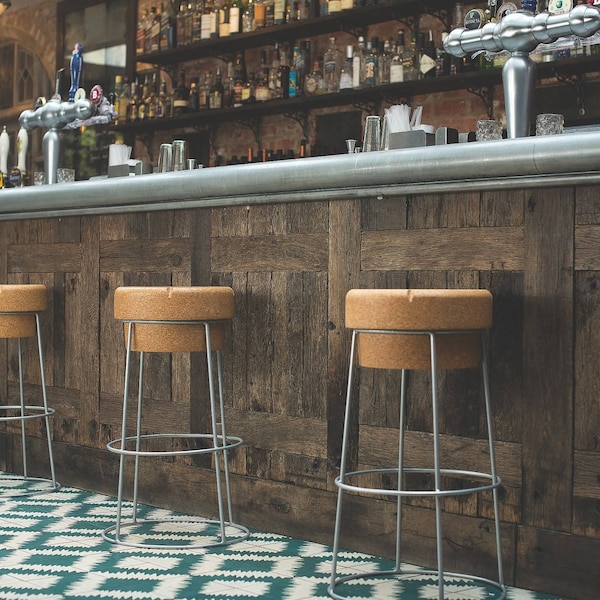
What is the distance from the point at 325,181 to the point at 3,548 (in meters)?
1.47

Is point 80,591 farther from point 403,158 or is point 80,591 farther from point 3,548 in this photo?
point 403,158

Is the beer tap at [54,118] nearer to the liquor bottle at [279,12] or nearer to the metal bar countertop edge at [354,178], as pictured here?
the metal bar countertop edge at [354,178]

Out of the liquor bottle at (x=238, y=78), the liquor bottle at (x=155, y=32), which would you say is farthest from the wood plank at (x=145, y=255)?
the liquor bottle at (x=155, y=32)

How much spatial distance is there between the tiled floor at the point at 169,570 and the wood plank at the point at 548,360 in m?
0.26

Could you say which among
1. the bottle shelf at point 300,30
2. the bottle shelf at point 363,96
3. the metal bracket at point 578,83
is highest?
the bottle shelf at point 300,30

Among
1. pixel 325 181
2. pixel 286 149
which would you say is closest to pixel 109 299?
pixel 325 181

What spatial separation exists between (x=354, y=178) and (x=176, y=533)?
50.6 inches

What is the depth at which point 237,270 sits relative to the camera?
11.4 feet

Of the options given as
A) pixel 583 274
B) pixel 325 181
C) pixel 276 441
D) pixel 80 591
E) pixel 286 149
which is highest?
pixel 286 149

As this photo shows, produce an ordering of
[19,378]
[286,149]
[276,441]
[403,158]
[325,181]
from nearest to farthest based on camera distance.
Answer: [403,158] → [325,181] → [276,441] → [19,378] → [286,149]

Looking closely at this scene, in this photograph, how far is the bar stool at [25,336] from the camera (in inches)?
151

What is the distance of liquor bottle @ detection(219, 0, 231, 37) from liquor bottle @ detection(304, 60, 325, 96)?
742 millimetres

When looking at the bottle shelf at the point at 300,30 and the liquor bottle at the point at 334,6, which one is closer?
the bottle shelf at the point at 300,30

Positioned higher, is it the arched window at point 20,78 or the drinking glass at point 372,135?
the arched window at point 20,78
